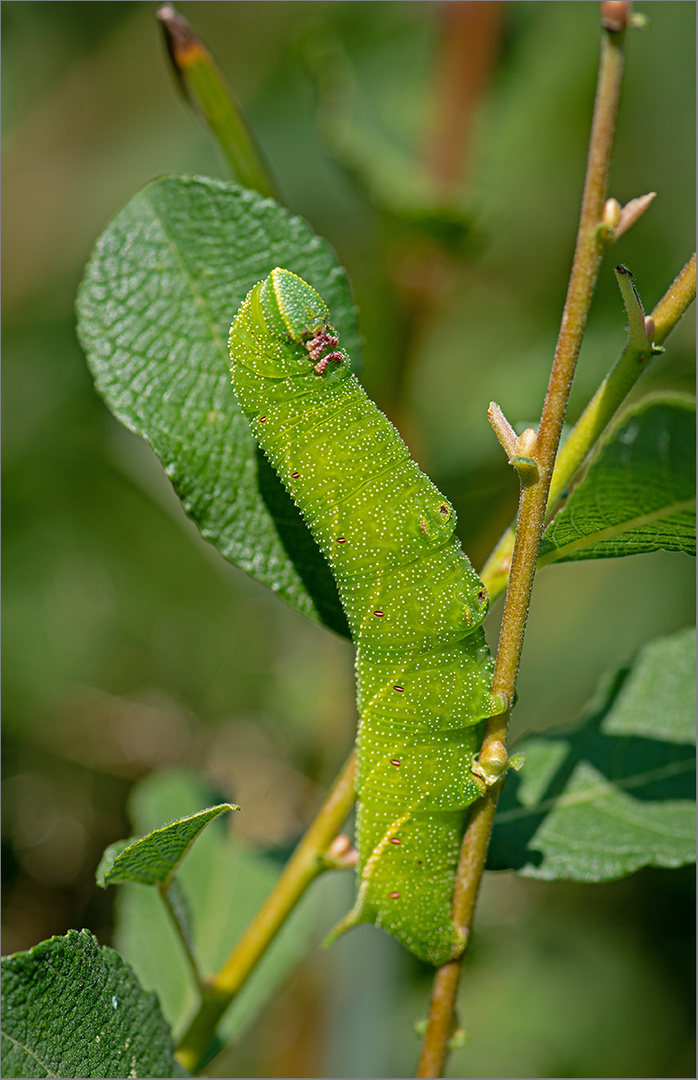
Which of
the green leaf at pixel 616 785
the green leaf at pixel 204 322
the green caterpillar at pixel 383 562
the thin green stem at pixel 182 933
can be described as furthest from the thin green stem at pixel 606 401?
the thin green stem at pixel 182 933

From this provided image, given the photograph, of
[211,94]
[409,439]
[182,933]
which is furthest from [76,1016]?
[409,439]

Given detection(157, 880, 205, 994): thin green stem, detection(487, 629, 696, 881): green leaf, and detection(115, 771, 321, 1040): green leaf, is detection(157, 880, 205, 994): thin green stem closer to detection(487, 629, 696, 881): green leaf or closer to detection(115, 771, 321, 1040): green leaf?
detection(115, 771, 321, 1040): green leaf

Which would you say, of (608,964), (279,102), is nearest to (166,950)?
(608,964)

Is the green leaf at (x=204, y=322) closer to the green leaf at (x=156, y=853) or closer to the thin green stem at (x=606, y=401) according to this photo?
the thin green stem at (x=606, y=401)

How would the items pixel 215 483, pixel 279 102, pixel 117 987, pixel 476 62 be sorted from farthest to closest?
pixel 279 102 → pixel 476 62 → pixel 215 483 → pixel 117 987

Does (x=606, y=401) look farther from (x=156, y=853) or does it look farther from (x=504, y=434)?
(x=156, y=853)

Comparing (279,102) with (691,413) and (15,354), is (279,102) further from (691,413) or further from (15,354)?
(691,413)
